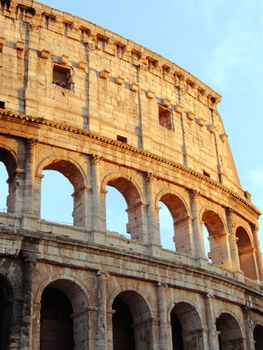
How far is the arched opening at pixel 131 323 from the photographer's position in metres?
21.2

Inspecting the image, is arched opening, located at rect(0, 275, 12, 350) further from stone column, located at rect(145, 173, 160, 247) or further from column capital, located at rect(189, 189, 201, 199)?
column capital, located at rect(189, 189, 201, 199)

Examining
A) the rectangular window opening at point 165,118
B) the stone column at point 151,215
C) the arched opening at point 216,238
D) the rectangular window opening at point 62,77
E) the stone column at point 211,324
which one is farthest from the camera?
the rectangular window opening at point 165,118

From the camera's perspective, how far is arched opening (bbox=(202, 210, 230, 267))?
85.2ft

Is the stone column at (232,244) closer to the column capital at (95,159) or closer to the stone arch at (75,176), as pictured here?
the column capital at (95,159)

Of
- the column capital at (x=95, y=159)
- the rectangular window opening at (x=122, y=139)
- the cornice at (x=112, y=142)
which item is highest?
the rectangular window opening at (x=122, y=139)

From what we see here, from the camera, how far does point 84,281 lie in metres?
20.0

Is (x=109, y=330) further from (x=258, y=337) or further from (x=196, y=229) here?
(x=258, y=337)

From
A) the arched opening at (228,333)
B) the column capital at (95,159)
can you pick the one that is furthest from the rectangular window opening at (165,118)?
the arched opening at (228,333)

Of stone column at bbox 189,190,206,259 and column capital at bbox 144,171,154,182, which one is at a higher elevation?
column capital at bbox 144,171,154,182

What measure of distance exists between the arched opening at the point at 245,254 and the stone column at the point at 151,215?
6305 millimetres

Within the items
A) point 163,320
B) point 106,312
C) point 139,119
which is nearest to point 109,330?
point 106,312

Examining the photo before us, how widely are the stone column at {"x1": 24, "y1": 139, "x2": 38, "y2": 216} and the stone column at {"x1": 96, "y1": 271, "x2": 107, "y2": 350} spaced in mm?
3031

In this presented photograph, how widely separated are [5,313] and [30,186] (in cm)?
429

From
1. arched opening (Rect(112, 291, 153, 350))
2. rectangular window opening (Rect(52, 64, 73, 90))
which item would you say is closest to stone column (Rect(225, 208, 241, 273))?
arched opening (Rect(112, 291, 153, 350))
